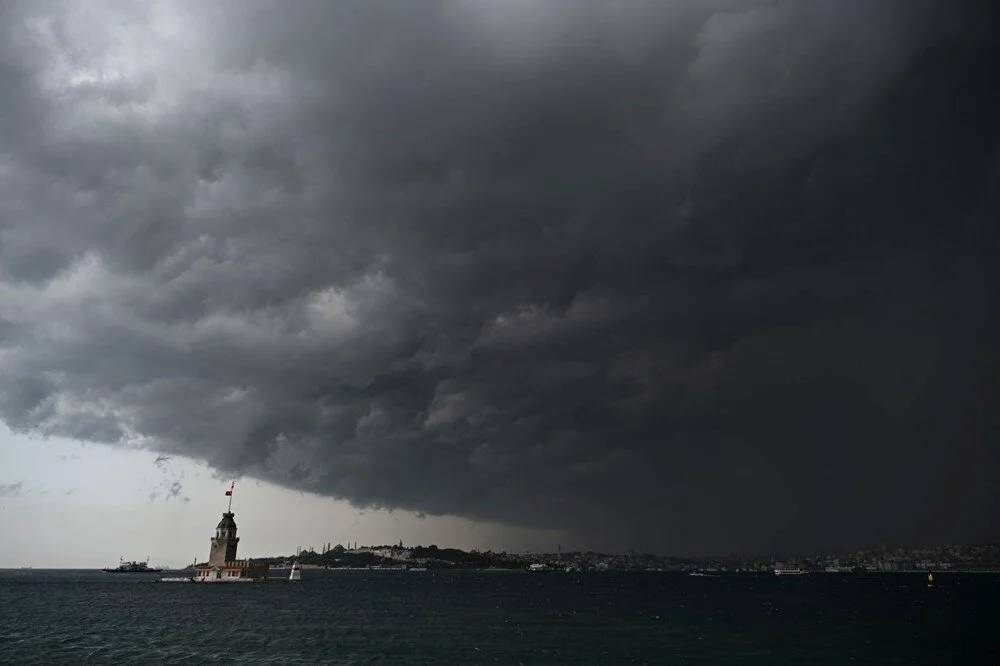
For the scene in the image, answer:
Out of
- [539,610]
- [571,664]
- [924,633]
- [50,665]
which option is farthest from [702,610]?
[50,665]

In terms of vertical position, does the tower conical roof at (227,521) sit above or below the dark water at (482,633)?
above

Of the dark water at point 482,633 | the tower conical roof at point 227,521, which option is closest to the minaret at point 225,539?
the tower conical roof at point 227,521

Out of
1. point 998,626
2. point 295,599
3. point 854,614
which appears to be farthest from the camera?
point 295,599

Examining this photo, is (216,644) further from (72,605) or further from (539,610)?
(72,605)

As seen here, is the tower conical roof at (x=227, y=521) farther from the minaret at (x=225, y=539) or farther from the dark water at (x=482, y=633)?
the dark water at (x=482, y=633)

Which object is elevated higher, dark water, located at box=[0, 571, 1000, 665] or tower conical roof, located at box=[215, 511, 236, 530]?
tower conical roof, located at box=[215, 511, 236, 530]

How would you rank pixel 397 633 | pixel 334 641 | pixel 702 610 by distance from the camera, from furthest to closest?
pixel 702 610 < pixel 397 633 < pixel 334 641

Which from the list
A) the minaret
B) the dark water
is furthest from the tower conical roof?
the dark water

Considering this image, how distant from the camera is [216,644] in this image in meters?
72.4

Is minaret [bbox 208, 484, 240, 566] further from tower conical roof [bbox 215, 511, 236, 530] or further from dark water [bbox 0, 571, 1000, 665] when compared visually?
dark water [bbox 0, 571, 1000, 665]

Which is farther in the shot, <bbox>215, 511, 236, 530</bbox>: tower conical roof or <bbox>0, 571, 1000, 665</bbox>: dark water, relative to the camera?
<bbox>215, 511, 236, 530</bbox>: tower conical roof

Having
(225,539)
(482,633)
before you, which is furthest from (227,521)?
(482,633)

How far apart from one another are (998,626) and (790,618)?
96.1 ft

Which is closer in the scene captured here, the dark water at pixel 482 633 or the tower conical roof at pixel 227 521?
the dark water at pixel 482 633
